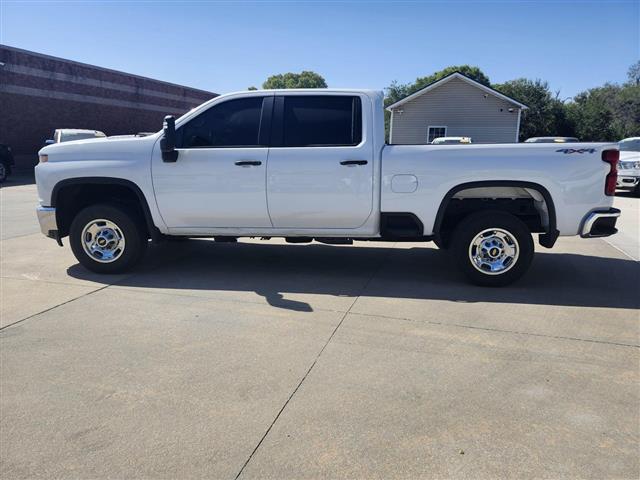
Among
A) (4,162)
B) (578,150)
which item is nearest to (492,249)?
(578,150)

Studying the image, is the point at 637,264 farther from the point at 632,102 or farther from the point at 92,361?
the point at 632,102

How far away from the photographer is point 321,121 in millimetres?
5375

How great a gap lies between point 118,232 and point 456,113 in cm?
2350

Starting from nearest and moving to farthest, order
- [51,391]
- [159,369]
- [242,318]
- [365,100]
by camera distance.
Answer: [51,391], [159,369], [242,318], [365,100]

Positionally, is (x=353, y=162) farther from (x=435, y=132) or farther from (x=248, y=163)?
(x=435, y=132)

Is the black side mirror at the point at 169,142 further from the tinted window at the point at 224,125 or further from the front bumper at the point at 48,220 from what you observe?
the front bumper at the point at 48,220

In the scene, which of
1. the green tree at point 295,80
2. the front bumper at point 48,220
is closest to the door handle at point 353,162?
the front bumper at point 48,220

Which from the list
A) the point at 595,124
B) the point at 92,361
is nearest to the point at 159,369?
the point at 92,361

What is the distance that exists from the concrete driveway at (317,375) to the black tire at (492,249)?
173 millimetres

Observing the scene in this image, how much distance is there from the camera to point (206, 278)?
5.76 metres

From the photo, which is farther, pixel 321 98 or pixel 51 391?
pixel 321 98

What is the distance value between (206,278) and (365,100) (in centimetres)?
282

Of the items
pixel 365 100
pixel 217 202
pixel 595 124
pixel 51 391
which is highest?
pixel 595 124

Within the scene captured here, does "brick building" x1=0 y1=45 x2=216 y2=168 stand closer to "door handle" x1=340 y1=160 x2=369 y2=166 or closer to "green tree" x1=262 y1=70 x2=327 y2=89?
"door handle" x1=340 y1=160 x2=369 y2=166
